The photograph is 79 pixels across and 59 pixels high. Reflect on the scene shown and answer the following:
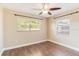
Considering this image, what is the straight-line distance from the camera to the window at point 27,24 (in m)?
3.94

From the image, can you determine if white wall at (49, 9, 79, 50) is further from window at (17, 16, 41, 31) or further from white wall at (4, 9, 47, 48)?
white wall at (4, 9, 47, 48)

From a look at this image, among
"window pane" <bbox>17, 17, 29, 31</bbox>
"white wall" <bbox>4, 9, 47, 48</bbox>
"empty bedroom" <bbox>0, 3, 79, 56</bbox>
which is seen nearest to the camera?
"empty bedroom" <bbox>0, 3, 79, 56</bbox>

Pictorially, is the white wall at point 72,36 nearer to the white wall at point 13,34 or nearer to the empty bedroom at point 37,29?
the empty bedroom at point 37,29

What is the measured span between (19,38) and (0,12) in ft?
4.61

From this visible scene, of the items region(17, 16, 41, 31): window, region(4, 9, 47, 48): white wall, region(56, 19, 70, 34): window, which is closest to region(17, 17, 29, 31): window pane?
region(17, 16, 41, 31): window

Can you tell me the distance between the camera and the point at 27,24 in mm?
4332

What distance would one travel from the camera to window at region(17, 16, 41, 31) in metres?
3.94

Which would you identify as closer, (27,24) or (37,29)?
(27,24)

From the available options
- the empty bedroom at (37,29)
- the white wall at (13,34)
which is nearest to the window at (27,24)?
the empty bedroom at (37,29)

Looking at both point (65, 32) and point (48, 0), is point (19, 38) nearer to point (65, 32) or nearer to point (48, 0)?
point (65, 32)

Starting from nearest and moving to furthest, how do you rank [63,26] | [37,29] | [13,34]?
[13,34] < [63,26] < [37,29]

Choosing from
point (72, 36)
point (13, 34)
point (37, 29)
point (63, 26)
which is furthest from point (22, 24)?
point (72, 36)

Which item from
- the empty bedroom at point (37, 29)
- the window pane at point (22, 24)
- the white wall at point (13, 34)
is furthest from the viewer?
the window pane at point (22, 24)

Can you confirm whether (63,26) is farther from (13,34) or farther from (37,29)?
(13,34)
